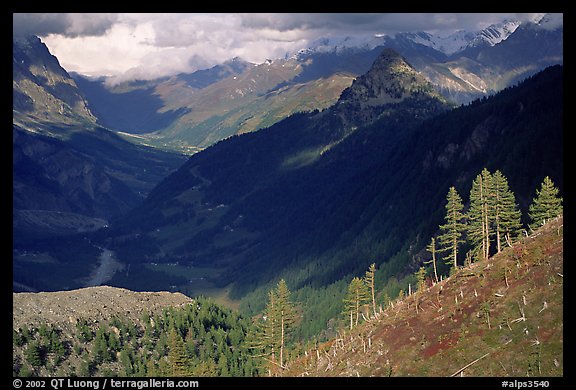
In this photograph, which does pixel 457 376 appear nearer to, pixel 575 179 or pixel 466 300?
pixel 466 300

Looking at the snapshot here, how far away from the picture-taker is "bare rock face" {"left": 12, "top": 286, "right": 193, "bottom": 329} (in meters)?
158

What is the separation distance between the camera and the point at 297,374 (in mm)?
99125

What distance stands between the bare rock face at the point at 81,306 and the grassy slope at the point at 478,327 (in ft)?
269

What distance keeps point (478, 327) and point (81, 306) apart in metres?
117

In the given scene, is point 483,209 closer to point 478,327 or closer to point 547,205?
point 547,205

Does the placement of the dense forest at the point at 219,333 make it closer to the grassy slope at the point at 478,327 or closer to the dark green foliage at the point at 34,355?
the dark green foliage at the point at 34,355

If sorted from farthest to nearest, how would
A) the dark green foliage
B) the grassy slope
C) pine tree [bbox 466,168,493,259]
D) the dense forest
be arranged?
1. the dark green foliage
2. the dense forest
3. pine tree [bbox 466,168,493,259]
4. the grassy slope

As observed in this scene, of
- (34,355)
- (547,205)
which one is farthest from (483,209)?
(34,355)

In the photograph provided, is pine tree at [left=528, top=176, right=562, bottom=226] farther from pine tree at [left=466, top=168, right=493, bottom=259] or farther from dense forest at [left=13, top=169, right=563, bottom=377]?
pine tree at [left=466, top=168, right=493, bottom=259]

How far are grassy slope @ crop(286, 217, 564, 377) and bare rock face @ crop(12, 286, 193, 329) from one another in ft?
269

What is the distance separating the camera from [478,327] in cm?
8044

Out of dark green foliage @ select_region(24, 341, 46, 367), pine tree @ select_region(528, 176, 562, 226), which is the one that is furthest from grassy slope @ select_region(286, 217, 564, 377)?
dark green foliage @ select_region(24, 341, 46, 367)

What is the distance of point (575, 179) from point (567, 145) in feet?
23.8

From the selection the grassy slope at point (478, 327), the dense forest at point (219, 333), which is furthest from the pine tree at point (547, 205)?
the grassy slope at point (478, 327)
